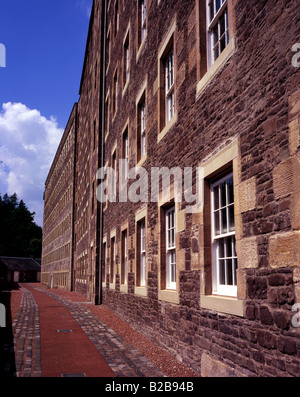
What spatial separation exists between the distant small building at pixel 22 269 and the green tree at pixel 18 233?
6.45 metres

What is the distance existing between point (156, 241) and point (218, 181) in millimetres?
3316

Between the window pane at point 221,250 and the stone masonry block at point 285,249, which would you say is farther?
the window pane at point 221,250

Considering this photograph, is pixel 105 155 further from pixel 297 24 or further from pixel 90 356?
pixel 297 24

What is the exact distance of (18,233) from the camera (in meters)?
94.8

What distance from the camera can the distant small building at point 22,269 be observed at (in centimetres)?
8181

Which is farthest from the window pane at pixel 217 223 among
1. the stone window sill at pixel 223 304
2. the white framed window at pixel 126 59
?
the white framed window at pixel 126 59

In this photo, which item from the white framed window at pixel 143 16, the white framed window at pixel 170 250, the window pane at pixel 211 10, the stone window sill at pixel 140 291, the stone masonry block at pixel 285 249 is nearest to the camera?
the stone masonry block at pixel 285 249

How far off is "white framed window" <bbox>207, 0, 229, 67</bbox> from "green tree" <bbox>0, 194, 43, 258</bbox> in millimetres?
90598

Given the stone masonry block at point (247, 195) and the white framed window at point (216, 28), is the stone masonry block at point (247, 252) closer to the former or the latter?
the stone masonry block at point (247, 195)

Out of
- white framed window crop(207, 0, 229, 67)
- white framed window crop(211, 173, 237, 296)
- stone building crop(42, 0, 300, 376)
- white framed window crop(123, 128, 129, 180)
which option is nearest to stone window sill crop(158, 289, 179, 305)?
stone building crop(42, 0, 300, 376)

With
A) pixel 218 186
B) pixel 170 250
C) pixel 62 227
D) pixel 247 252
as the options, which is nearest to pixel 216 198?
pixel 218 186

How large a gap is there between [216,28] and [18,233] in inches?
3694

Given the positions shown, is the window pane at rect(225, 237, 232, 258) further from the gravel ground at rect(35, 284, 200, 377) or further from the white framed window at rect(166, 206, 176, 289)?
the white framed window at rect(166, 206, 176, 289)
